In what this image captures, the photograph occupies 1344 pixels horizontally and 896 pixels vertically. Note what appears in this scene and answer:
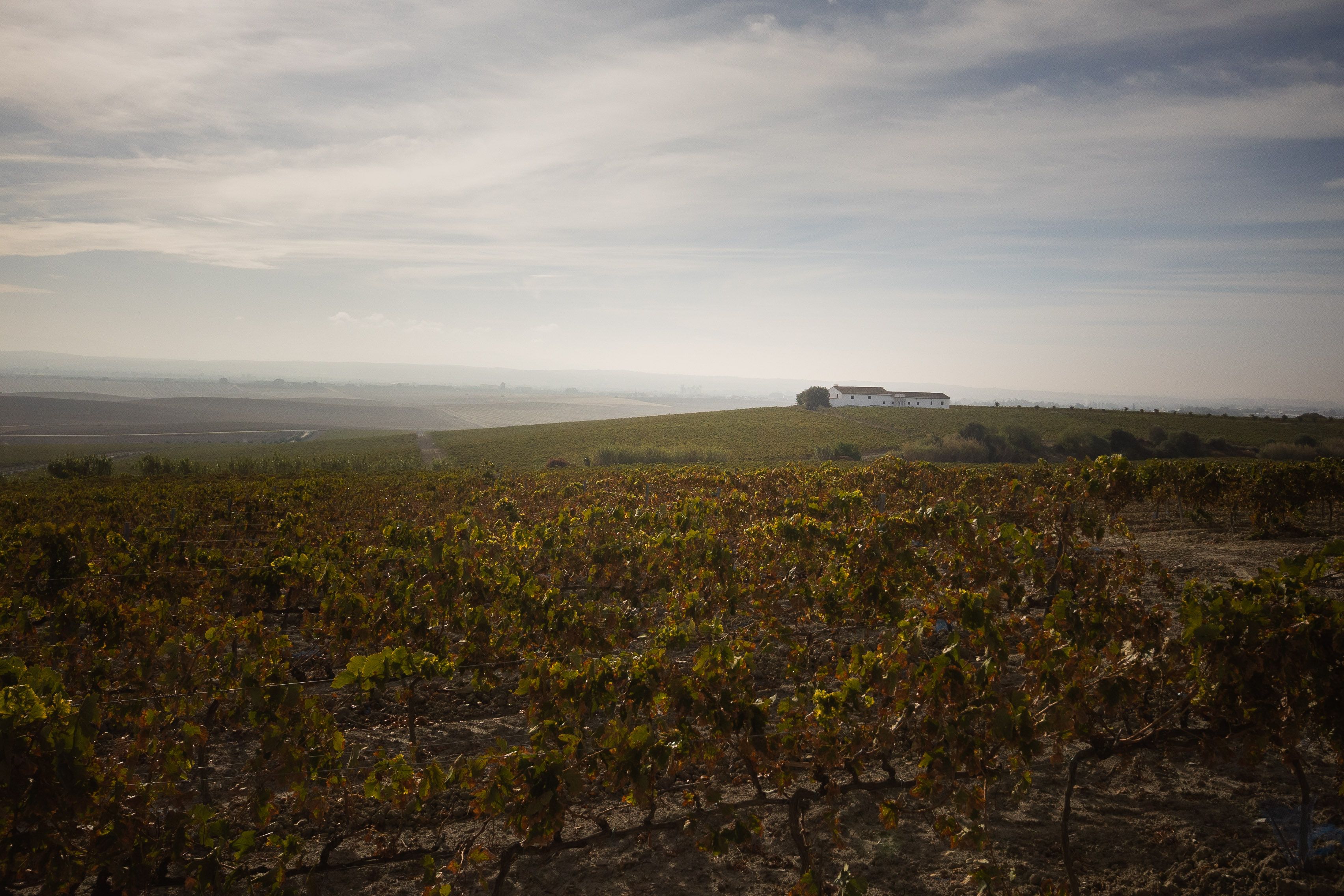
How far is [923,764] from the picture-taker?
4938mm

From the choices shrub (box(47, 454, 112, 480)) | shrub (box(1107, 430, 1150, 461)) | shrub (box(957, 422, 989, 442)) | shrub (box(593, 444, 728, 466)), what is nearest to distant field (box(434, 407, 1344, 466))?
shrub (box(1107, 430, 1150, 461))

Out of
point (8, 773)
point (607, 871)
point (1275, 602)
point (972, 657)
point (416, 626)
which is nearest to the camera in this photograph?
point (8, 773)

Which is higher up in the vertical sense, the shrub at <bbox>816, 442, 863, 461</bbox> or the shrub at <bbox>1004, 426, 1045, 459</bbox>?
the shrub at <bbox>1004, 426, 1045, 459</bbox>

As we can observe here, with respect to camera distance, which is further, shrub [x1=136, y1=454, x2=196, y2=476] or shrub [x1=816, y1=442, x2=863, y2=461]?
shrub [x1=816, y1=442, x2=863, y2=461]

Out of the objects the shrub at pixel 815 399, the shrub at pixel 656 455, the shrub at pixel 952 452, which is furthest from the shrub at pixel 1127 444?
the shrub at pixel 815 399

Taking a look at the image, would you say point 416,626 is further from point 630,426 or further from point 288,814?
point 630,426

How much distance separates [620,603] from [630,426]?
74836 millimetres

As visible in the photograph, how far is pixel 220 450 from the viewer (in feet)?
305

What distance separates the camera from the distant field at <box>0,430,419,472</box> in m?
76.9

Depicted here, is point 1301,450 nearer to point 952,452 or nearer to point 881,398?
point 952,452

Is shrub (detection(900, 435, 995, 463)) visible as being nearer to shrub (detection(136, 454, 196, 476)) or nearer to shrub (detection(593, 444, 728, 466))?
shrub (detection(593, 444, 728, 466))

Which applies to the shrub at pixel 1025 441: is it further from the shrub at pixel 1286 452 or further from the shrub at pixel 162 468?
the shrub at pixel 162 468

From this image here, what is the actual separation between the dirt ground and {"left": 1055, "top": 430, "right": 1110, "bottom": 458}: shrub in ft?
215

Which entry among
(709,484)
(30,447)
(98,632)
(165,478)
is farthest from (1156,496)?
(30,447)
